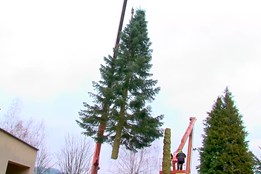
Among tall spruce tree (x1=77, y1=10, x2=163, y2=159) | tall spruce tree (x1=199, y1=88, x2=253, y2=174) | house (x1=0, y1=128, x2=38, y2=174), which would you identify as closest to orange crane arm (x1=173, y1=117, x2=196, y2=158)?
tall spruce tree (x1=199, y1=88, x2=253, y2=174)

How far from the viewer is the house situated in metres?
9.91

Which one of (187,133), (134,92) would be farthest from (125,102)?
(187,133)

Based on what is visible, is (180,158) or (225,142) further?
(225,142)

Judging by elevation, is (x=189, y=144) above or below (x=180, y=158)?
above

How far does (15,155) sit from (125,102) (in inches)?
232

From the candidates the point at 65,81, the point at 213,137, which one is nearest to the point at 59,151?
the point at 65,81

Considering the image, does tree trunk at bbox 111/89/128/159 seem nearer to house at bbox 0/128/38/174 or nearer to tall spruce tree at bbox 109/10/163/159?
tall spruce tree at bbox 109/10/163/159

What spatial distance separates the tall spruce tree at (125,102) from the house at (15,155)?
143 inches

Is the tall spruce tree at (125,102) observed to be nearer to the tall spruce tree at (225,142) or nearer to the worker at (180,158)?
the tall spruce tree at (225,142)

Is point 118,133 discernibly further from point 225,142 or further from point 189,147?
point 225,142

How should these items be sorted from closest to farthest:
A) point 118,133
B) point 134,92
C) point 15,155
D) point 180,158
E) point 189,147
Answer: point 180,158
point 15,155
point 189,147
point 118,133
point 134,92

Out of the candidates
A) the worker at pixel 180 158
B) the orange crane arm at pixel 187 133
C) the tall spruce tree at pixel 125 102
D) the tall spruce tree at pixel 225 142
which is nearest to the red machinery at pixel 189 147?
the orange crane arm at pixel 187 133

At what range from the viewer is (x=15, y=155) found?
10.9 meters

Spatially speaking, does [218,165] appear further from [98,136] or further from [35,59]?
[35,59]
